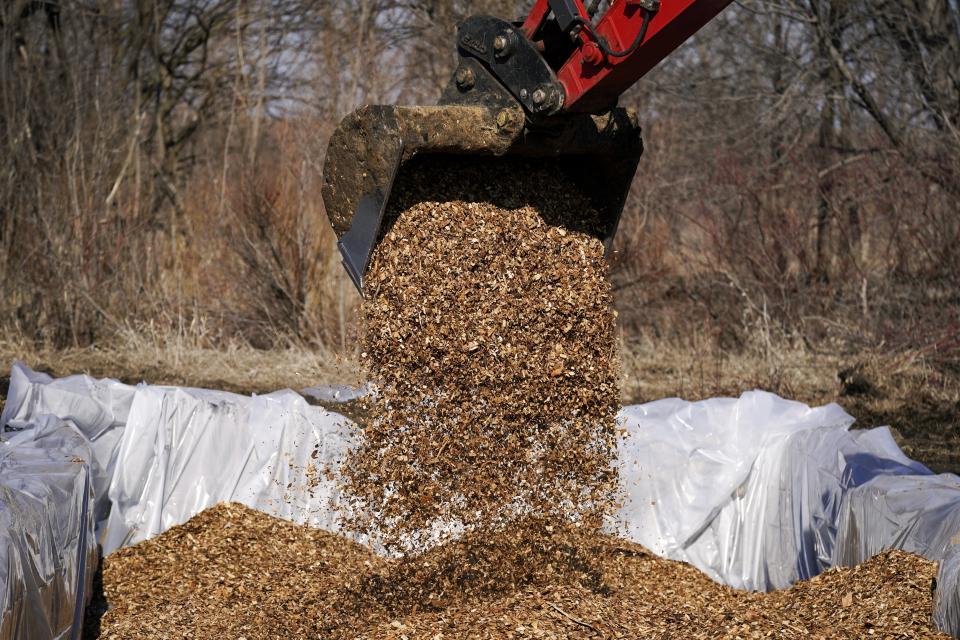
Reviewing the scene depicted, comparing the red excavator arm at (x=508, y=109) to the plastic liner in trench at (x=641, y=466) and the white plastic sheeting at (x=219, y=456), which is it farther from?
the white plastic sheeting at (x=219, y=456)

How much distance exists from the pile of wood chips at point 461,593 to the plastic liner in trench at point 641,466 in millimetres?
210

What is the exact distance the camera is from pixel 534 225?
396 cm

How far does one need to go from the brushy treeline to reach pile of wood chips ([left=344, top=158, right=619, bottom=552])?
3872 millimetres

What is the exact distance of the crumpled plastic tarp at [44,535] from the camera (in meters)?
2.69

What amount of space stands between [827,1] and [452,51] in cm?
336

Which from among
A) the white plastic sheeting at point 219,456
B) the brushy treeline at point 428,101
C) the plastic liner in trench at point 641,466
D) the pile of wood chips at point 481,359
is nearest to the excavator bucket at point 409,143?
the pile of wood chips at point 481,359

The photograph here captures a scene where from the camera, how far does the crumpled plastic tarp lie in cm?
269

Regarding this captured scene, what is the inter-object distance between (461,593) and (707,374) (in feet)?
13.6

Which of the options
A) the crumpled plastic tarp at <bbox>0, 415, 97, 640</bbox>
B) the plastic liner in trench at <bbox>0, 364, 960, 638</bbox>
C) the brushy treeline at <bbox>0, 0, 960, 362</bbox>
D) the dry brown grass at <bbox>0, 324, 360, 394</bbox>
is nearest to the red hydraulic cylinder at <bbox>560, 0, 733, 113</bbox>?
the plastic liner in trench at <bbox>0, 364, 960, 638</bbox>

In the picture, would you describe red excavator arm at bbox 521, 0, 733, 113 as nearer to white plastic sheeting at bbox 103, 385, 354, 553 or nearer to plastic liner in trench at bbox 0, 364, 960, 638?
plastic liner in trench at bbox 0, 364, 960, 638

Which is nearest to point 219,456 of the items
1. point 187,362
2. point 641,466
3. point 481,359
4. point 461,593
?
point 461,593

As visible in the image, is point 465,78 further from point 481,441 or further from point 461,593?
point 461,593

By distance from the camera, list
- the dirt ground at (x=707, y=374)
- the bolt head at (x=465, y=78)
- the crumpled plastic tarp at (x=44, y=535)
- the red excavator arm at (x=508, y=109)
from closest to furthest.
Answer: the crumpled plastic tarp at (x=44, y=535)
the red excavator arm at (x=508, y=109)
the bolt head at (x=465, y=78)
the dirt ground at (x=707, y=374)

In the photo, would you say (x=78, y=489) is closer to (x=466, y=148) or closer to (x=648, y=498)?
(x=466, y=148)
